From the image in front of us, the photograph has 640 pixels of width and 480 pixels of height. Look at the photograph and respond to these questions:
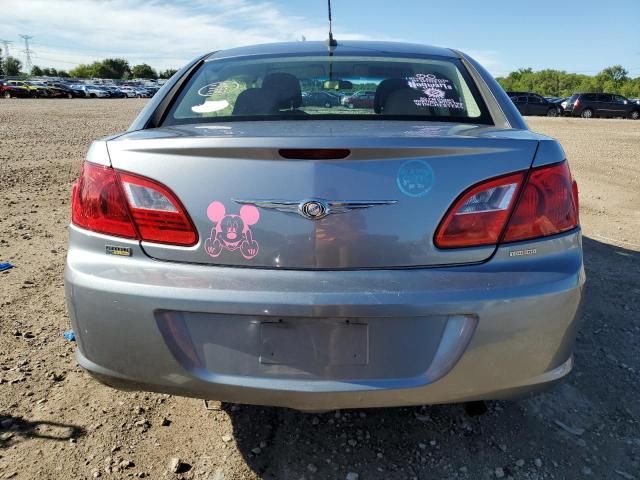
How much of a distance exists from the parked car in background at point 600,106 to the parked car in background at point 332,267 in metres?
34.0

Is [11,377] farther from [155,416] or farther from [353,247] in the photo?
[353,247]

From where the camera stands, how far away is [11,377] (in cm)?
264

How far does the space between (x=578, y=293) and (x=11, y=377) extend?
102 inches

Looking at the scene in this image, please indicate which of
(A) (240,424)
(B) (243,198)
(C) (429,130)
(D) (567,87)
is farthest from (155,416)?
(D) (567,87)

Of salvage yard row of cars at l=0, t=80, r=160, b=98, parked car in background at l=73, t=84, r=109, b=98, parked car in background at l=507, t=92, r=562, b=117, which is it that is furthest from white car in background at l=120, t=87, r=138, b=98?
parked car in background at l=507, t=92, r=562, b=117

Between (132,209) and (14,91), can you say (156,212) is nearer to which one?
(132,209)

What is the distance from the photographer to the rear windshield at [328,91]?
2.31 m

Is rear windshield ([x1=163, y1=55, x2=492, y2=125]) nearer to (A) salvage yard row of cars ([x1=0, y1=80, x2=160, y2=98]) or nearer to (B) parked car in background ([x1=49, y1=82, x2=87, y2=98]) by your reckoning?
(A) salvage yard row of cars ([x1=0, y1=80, x2=160, y2=98])

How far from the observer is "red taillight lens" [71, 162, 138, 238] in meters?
1.77

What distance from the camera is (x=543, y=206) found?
1.73m

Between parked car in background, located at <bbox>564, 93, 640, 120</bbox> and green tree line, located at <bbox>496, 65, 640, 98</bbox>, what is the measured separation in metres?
60.3

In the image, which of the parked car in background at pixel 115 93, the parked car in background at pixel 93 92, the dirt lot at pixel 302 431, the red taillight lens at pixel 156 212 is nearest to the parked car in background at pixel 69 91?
the parked car in background at pixel 93 92

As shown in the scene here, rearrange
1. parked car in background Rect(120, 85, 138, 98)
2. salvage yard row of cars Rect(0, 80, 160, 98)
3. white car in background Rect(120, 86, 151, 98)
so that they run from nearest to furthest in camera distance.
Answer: salvage yard row of cars Rect(0, 80, 160, 98) < parked car in background Rect(120, 85, 138, 98) < white car in background Rect(120, 86, 151, 98)

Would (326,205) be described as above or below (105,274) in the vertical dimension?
above
